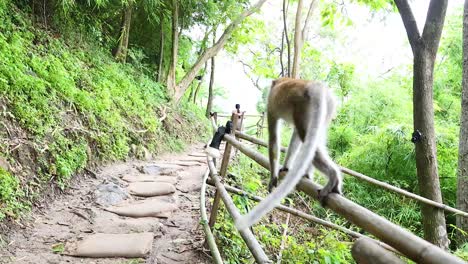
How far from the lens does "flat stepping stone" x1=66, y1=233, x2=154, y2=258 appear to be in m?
3.30

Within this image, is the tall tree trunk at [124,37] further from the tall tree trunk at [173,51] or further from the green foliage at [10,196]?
the green foliage at [10,196]

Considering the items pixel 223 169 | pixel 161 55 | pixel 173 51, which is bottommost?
pixel 223 169

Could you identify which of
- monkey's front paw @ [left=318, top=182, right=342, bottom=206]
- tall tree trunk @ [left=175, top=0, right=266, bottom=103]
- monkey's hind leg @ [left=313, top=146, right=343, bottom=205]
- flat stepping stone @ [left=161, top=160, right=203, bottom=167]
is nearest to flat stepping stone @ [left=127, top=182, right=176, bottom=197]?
flat stepping stone @ [left=161, top=160, right=203, bottom=167]

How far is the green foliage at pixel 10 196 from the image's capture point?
345 cm

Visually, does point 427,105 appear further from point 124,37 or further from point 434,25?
point 124,37

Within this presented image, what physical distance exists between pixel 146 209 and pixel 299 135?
2317 millimetres

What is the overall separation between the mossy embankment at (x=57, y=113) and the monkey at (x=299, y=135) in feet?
7.80

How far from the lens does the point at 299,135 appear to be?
2.69 m

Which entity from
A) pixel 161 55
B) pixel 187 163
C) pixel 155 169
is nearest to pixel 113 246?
pixel 155 169

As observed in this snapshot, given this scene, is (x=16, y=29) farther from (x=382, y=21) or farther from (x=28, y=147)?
(x=382, y=21)

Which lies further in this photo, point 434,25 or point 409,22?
point 409,22

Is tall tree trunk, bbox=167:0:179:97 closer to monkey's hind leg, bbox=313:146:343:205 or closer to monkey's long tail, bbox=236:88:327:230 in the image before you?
monkey's long tail, bbox=236:88:327:230

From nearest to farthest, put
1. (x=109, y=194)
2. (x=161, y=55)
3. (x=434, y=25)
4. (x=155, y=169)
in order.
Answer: (x=434, y=25) < (x=109, y=194) < (x=155, y=169) < (x=161, y=55)

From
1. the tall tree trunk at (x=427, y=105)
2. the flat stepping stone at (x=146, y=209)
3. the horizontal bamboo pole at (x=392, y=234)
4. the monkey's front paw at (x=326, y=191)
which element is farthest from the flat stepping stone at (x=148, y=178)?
the horizontal bamboo pole at (x=392, y=234)
